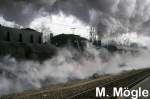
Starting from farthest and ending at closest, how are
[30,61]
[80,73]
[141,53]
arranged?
[141,53] → [80,73] → [30,61]

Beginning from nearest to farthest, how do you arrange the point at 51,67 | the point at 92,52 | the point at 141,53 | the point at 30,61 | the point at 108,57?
the point at 30,61 < the point at 51,67 < the point at 92,52 < the point at 108,57 < the point at 141,53

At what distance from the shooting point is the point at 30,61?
29.0 meters

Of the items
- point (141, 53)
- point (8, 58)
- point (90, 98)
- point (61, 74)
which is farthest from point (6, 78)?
point (141, 53)

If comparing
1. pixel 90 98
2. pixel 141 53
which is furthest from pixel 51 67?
pixel 141 53

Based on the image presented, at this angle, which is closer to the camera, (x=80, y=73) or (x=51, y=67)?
(x=51, y=67)

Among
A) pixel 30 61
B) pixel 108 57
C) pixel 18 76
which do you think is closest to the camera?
pixel 18 76

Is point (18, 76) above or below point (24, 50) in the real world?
below

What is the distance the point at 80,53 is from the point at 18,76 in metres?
16.3

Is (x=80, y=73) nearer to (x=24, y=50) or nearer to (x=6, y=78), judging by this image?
(x=24, y=50)

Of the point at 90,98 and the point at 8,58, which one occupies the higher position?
the point at 8,58

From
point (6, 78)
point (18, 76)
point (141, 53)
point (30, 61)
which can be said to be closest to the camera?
point (6, 78)

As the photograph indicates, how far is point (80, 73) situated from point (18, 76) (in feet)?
48.2

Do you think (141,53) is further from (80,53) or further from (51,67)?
(51,67)

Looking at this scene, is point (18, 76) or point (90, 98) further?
point (18, 76)
